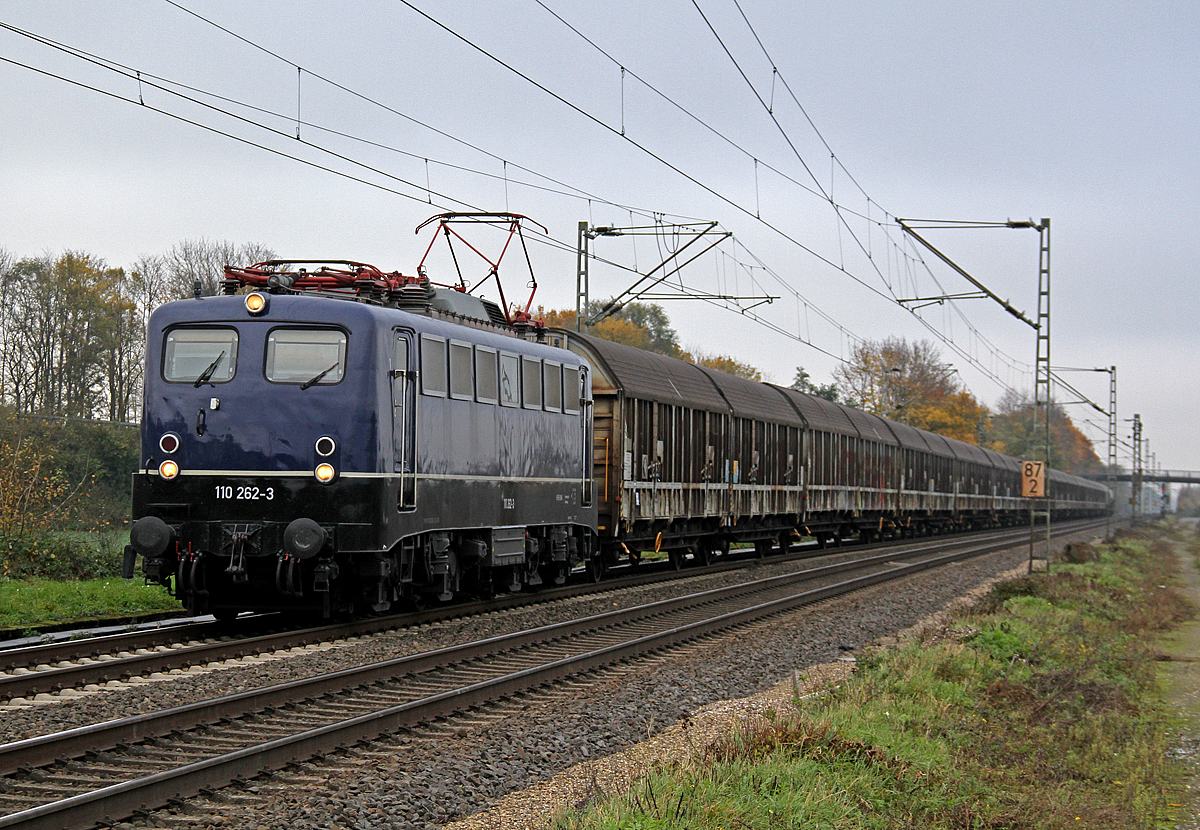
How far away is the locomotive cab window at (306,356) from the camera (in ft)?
40.3

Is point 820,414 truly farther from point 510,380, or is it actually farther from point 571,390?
point 510,380

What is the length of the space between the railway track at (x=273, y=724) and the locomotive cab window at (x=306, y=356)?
128 inches

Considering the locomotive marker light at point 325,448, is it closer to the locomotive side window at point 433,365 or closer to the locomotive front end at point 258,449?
the locomotive front end at point 258,449

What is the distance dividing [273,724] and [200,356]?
5.46 m

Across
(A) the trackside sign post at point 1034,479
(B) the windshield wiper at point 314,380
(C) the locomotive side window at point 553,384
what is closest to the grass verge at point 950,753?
(B) the windshield wiper at point 314,380

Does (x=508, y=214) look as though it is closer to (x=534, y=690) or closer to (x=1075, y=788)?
(x=534, y=690)

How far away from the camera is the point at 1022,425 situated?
104 meters

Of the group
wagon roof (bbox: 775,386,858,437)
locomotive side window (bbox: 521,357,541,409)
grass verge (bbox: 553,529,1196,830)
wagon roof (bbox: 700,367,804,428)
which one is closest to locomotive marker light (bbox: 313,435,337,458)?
locomotive side window (bbox: 521,357,541,409)

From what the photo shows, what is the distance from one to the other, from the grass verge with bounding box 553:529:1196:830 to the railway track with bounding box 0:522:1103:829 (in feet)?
6.87

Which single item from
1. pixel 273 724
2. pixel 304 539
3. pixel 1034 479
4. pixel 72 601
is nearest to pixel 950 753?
pixel 273 724

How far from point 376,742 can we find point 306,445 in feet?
15.9

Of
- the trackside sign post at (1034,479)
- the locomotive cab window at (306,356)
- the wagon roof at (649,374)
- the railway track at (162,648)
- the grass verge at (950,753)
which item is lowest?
the grass verge at (950,753)

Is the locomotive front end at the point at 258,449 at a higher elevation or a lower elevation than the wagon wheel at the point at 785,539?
higher

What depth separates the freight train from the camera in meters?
12.0
